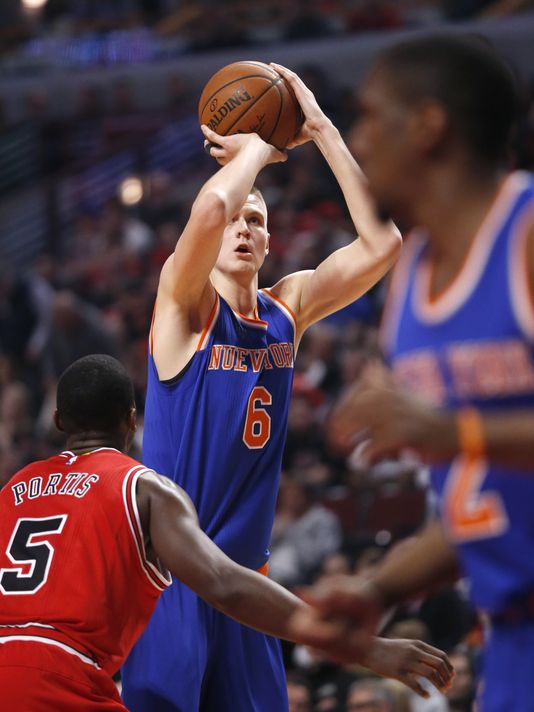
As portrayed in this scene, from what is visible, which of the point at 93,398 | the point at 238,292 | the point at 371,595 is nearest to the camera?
the point at 371,595

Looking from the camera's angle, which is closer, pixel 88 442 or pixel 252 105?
pixel 88 442

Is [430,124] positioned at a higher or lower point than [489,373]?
higher

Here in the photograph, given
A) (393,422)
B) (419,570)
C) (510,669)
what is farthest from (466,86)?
(510,669)

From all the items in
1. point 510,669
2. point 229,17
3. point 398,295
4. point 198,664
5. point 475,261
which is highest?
point 475,261

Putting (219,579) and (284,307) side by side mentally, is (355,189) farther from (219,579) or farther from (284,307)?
(219,579)

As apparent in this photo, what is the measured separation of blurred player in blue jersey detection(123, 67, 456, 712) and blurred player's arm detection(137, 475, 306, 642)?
63 centimetres

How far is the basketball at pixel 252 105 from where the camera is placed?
4512mm

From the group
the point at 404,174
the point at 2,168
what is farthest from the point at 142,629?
the point at 2,168

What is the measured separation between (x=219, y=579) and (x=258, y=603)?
130 mm

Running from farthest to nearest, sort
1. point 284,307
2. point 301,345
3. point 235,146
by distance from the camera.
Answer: point 301,345 → point 284,307 → point 235,146

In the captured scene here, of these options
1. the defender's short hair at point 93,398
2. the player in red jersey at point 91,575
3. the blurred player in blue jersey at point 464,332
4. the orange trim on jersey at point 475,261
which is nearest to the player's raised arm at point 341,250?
the defender's short hair at point 93,398

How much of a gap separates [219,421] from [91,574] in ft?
2.70

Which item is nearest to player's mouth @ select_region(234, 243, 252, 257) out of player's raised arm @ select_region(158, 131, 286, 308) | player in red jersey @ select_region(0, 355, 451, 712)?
player's raised arm @ select_region(158, 131, 286, 308)

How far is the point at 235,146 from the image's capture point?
4.44 m
